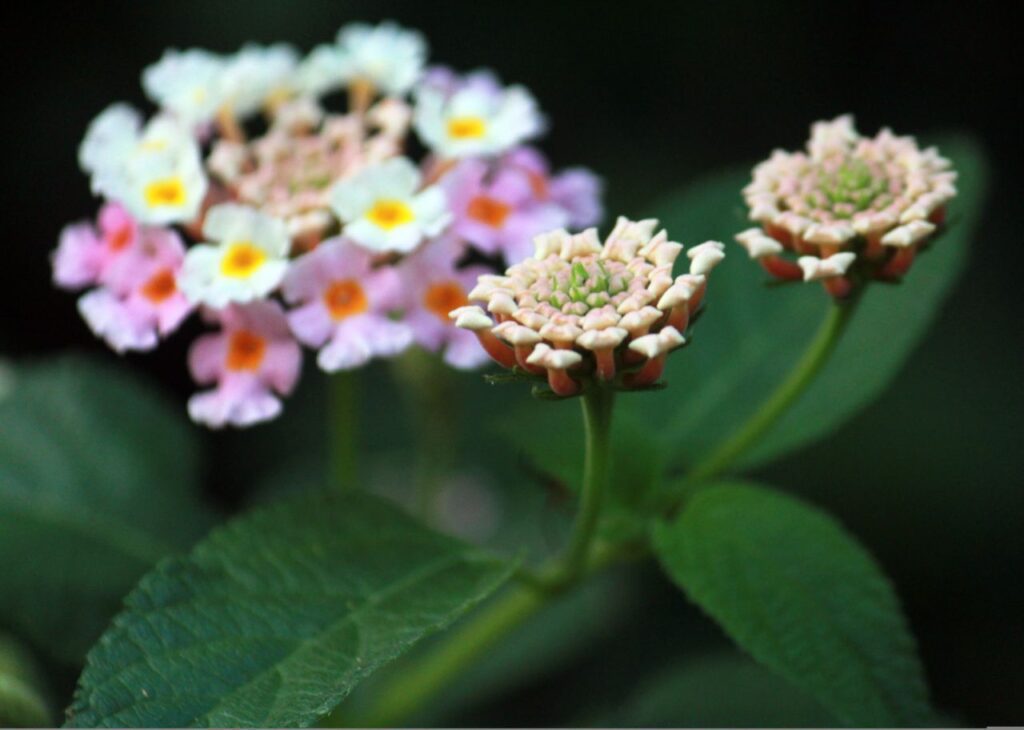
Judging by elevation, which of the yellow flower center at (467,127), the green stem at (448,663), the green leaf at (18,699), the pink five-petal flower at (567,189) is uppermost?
the yellow flower center at (467,127)

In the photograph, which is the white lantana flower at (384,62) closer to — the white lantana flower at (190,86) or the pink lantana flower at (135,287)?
the white lantana flower at (190,86)

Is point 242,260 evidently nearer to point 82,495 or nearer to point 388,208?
point 388,208

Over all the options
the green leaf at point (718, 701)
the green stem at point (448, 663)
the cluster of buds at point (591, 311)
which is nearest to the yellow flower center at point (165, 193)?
the cluster of buds at point (591, 311)

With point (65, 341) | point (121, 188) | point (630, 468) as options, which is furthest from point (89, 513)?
point (65, 341)

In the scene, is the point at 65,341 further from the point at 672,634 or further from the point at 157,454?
the point at 672,634

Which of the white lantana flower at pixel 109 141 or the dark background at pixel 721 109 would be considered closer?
the white lantana flower at pixel 109 141

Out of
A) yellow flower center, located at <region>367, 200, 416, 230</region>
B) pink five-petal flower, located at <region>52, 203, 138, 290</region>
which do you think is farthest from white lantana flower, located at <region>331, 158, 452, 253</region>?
pink five-petal flower, located at <region>52, 203, 138, 290</region>
